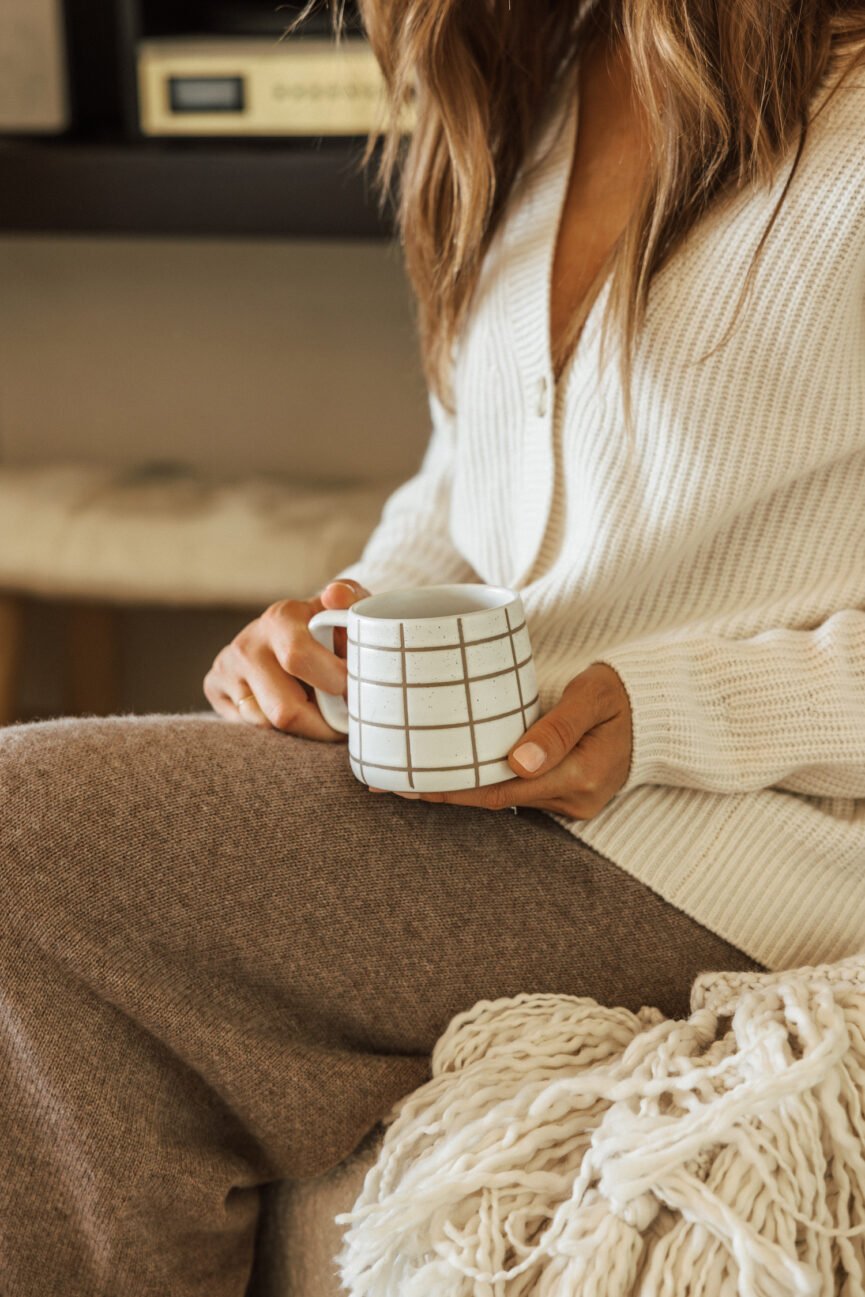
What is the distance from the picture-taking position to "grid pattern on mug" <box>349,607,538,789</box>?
57cm

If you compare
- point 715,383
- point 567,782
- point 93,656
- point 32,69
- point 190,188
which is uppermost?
point 32,69

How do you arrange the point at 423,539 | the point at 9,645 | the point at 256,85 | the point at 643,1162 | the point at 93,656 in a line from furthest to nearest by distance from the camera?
the point at 93,656 < the point at 9,645 < the point at 256,85 < the point at 423,539 < the point at 643,1162

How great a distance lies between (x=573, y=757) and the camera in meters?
0.62

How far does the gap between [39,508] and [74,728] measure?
872 millimetres

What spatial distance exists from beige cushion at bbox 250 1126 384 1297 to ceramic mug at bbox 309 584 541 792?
219 millimetres

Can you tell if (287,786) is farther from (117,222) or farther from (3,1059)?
(117,222)

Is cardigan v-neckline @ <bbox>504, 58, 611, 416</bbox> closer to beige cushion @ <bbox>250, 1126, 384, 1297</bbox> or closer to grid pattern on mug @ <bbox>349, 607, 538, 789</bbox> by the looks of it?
grid pattern on mug @ <bbox>349, 607, 538, 789</bbox>

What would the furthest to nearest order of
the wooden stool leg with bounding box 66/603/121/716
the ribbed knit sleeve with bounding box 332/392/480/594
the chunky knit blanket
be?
the wooden stool leg with bounding box 66/603/121/716
the ribbed knit sleeve with bounding box 332/392/480/594
the chunky knit blanket

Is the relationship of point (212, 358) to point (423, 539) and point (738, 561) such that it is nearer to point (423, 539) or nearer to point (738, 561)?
point (423, 539)

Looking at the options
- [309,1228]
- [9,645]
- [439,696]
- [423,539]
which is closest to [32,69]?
[9,645]

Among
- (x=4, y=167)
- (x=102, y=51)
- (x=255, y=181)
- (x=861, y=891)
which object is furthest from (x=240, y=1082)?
(x=102, y=51)

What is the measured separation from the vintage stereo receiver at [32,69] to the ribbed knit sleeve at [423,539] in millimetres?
696

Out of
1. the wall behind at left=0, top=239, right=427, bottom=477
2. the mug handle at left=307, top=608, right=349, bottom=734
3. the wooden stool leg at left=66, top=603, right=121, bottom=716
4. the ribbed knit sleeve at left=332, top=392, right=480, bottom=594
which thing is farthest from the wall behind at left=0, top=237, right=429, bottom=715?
the mug handle at left=307, top=608, right=349, bottom=734

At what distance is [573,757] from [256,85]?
0.94 metres
